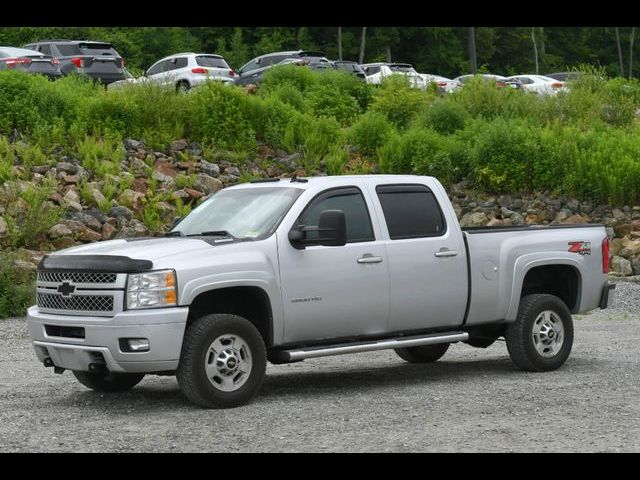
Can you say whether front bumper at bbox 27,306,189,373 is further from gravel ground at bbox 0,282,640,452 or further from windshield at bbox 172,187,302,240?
windshield at bbox 172,187,302,240

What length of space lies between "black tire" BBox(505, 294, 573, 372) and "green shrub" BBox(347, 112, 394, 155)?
1348 cm

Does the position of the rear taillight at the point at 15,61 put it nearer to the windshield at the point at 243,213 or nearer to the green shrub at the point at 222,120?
the green shrub at the point at 222,120

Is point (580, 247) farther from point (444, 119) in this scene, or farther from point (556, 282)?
point (444, 119)

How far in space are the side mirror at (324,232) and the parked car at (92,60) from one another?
2466cm

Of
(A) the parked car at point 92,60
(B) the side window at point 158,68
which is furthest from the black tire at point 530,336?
(B) the side window at point 158,68

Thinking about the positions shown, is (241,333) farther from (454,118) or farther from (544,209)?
(454,118)

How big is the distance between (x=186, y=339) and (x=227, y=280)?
1.96 feet

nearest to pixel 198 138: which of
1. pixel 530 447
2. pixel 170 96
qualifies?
pixel 170 96

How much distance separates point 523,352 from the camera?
11891 millimetres

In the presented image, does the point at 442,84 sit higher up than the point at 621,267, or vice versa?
the point at 442,84

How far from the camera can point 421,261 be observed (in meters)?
11.2

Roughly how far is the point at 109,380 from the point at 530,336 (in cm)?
419

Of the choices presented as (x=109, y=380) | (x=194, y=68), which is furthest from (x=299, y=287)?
(x=194, y=68)

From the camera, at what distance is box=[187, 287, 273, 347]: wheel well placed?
33.5 feet
